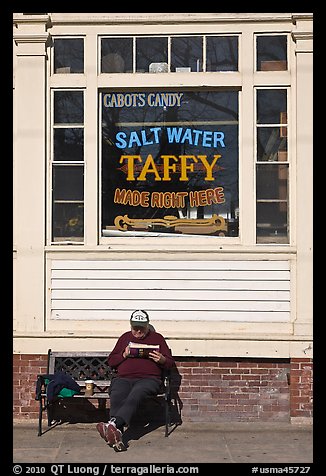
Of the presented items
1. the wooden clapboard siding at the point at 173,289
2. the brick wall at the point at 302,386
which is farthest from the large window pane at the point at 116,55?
the brick wall at the point at 302,386

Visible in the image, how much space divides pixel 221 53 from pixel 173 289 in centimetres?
265

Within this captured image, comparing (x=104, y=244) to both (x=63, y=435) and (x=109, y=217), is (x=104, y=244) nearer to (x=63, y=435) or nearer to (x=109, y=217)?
(x=109, y=217)

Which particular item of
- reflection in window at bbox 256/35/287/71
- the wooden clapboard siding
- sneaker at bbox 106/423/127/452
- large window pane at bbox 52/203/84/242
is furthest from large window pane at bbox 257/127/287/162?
sneaker at bbox 106/423/127/452

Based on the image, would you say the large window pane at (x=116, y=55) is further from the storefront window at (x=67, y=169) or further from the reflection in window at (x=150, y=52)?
the storefront window at (x=67, y=169)

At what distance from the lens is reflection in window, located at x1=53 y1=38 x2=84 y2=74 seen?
31.7 ft

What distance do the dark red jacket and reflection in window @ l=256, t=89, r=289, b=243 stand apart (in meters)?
1.72

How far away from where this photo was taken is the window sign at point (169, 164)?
9586mm

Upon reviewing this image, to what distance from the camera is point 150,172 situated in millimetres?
9648

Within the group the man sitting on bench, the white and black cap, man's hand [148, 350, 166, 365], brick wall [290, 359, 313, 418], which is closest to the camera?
the man sitting on bench

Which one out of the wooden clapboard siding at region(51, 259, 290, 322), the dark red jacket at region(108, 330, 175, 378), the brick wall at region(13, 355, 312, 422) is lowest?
the brick wall at region(13, 355, 312, 422)

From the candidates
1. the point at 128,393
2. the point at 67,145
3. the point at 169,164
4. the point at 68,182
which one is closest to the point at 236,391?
the point at 128,393

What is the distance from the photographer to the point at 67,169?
968 cm

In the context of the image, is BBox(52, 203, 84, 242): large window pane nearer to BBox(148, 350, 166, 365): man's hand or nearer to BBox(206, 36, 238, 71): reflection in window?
BBox(148, 350, 166, 365): man's hand

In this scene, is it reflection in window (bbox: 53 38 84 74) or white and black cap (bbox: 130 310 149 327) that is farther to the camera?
reflection in window (bbox: 53 38 84 74)
